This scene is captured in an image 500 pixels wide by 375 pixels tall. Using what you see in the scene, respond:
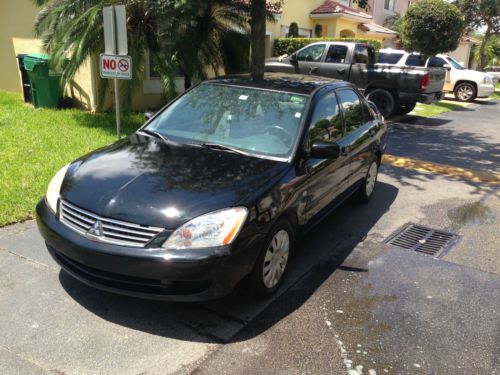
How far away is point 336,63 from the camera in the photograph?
13094 millimetres

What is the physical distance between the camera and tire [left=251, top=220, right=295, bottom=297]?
3.31 m

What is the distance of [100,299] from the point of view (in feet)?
11.1

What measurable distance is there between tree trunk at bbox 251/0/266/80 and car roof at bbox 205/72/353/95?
128 inches

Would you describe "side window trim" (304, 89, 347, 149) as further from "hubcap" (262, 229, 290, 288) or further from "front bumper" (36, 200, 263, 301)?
"front bumper" (36, 200, 263, 301)

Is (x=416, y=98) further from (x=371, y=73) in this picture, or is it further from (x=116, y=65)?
(x=116, y=65)

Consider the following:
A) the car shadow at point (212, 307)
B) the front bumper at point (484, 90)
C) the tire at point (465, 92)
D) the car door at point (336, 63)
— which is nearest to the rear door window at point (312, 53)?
the car door at point (336, 63)

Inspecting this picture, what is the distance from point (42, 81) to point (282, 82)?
7.45 meters

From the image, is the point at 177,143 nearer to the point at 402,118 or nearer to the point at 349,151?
the point at 349,151

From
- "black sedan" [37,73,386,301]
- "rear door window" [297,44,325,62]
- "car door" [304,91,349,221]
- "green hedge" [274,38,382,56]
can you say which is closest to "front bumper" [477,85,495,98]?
"green hedge" [274,38,382,56]

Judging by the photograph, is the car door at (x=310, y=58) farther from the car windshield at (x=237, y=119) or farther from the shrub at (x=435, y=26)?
the car windshield at (x=237, y=119)

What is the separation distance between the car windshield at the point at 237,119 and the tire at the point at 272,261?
0.66m

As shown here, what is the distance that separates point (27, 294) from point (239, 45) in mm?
8165

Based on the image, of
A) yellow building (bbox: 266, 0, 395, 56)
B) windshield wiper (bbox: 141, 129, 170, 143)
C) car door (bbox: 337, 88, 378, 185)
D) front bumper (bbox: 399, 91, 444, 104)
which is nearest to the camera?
windshield wiper (bbox: 141, 129, 170, 143)

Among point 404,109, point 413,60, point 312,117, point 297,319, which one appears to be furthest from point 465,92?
point 297,319
